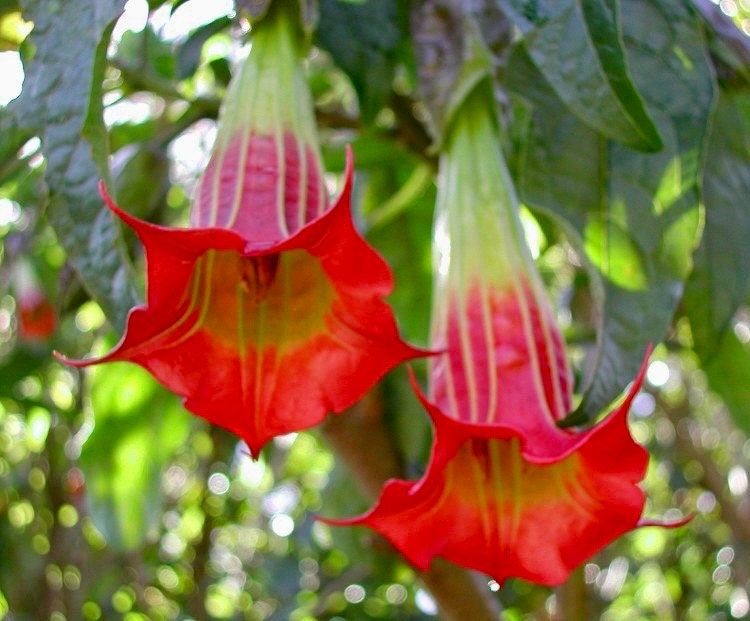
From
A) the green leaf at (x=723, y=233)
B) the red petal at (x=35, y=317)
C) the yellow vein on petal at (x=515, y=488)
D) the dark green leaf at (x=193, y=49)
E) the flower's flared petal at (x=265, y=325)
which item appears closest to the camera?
the flower's flared petal at (x=265, y=325)

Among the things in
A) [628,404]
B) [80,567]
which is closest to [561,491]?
[628,404]

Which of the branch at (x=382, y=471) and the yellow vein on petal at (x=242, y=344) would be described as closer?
the yellow vein on petal at (x=242, y=344)

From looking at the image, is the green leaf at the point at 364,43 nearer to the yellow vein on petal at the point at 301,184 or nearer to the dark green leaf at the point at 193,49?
the dark green leaf at the point at 193,49

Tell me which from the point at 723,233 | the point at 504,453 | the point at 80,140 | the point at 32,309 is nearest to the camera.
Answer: the point at 80,140

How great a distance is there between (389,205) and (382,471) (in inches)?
10.9

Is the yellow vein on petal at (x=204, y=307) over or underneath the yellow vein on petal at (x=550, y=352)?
over

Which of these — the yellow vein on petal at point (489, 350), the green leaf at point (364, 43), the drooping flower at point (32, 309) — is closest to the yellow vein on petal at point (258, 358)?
the yellow vein on petal at point (489, 350)

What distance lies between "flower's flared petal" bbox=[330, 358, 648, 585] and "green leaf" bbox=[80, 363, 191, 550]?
1.69ft

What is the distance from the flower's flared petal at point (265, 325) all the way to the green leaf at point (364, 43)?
0.25 metres

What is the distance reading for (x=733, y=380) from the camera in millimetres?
974

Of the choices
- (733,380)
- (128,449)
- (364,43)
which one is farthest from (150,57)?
(733,380)

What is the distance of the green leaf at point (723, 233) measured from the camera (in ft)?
2.35

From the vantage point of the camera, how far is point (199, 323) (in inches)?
22.4

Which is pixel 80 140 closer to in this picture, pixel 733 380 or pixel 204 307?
pixel 204 307
